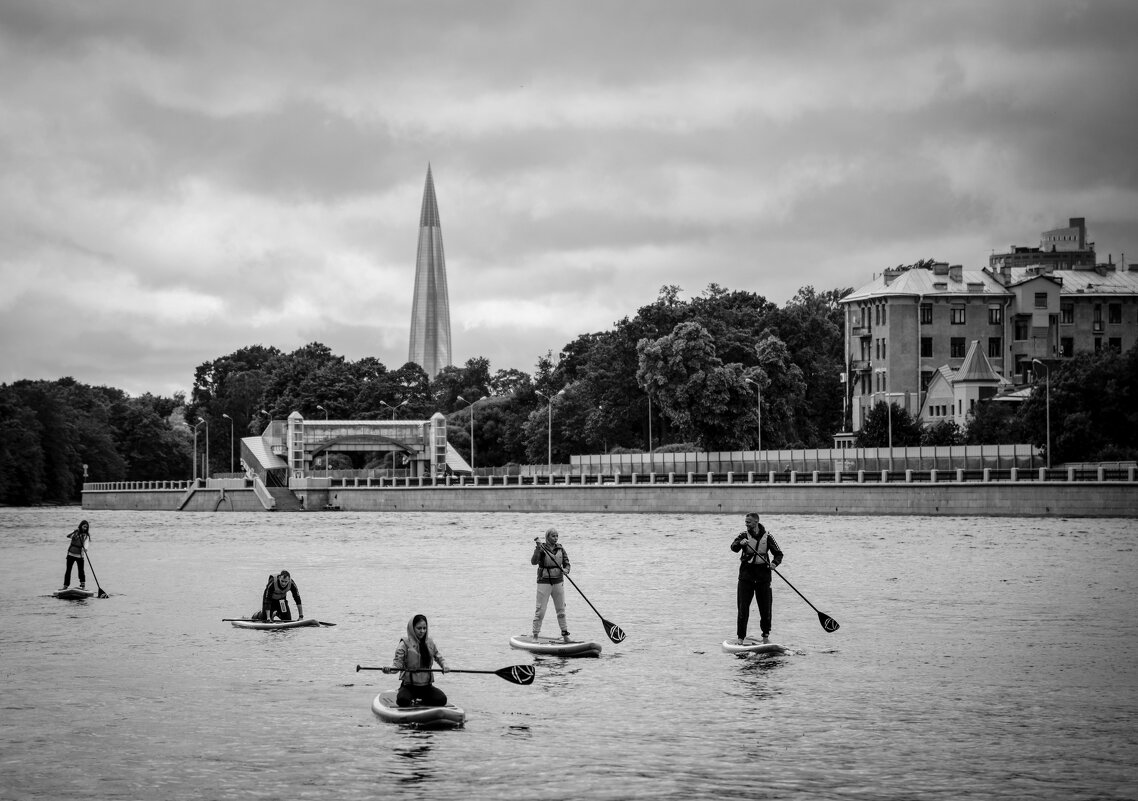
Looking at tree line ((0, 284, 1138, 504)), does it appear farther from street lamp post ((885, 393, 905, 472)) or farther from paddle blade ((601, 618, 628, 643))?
paddle blade ((601, 618, 628, 643))

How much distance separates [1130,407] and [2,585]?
2809 inches

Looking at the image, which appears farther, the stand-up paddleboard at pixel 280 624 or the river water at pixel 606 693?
the stand-up paddleboard at pixel 280 624

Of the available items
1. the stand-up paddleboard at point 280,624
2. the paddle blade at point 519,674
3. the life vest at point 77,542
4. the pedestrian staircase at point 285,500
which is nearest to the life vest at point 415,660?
the paddle blade at point 519,674

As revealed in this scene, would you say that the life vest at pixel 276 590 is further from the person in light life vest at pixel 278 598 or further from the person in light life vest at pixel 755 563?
the person in light life vest at pixel 755 563

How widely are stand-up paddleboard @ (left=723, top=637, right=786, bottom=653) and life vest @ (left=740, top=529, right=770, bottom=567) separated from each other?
6.90 feet

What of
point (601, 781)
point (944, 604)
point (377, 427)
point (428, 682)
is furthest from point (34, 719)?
point (377, 427)

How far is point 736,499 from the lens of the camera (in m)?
106

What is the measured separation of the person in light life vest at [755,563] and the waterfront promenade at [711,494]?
196 feet

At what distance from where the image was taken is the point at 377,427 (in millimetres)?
150250

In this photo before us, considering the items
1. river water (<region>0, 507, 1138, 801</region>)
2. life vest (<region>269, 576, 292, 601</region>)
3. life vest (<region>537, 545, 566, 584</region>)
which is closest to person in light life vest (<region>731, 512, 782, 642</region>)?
river water (<region>0, 507, 1138, 801</region>)

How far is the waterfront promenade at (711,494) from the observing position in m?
85.2

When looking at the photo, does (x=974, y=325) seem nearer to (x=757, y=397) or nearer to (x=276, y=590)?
(x=757, y=397)

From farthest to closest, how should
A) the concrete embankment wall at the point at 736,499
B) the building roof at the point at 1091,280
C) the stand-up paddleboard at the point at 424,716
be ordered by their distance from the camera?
the building roof at the point at 1091,280 < the concrete embankment wall at the point at 736,499 < the stand-up paddleboard at the point at 424,716

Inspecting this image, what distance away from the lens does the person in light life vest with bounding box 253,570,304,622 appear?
1288 inches
